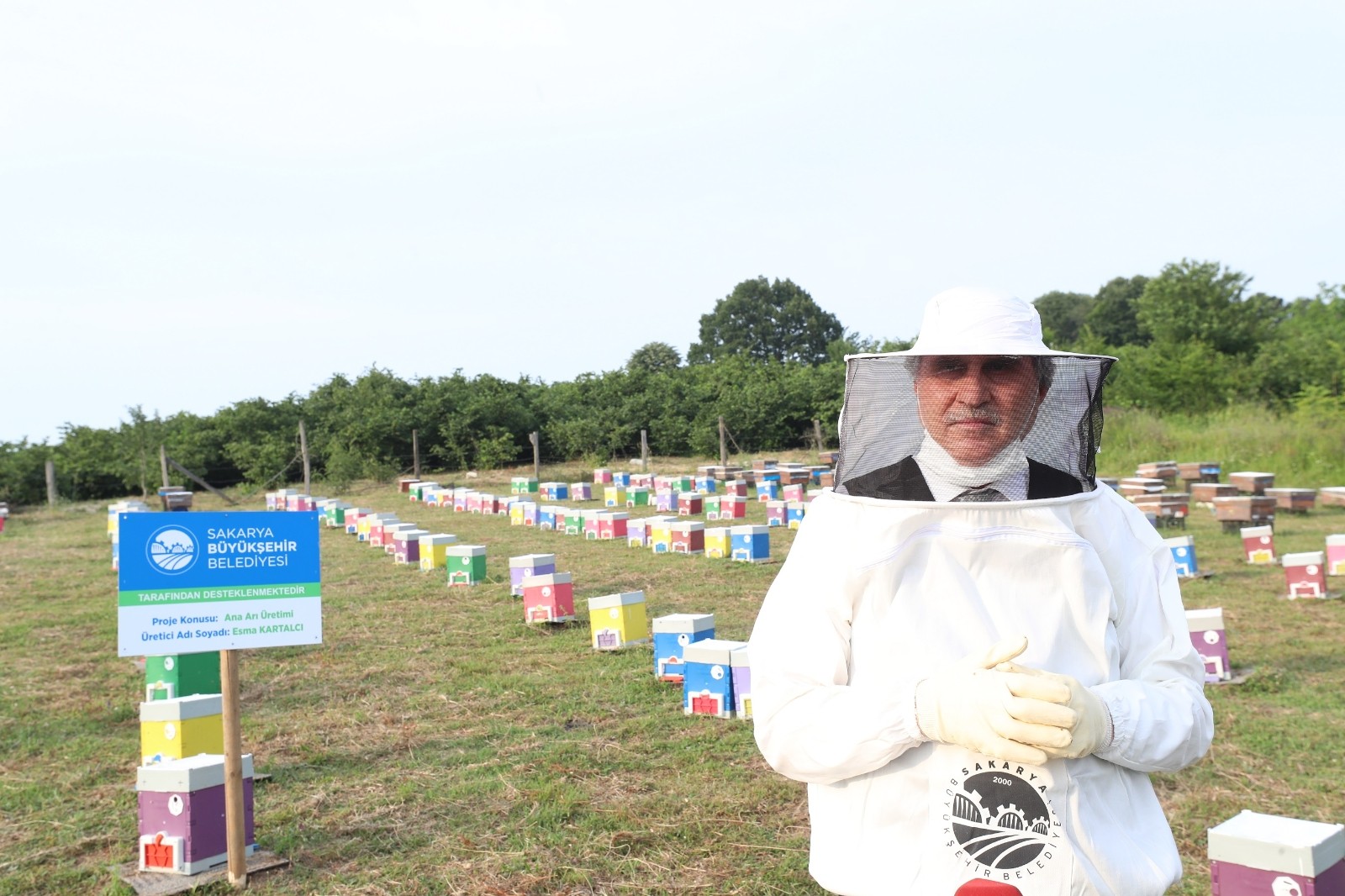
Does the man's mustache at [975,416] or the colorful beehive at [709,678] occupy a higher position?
the man's mustache at [975,416]

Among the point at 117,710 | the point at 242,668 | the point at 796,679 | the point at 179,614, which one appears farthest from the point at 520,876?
the point at 242,668

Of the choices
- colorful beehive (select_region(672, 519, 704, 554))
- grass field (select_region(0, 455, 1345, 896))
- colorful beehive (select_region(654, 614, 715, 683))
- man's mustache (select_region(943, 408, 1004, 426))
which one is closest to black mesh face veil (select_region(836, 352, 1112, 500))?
man's mustache (select_region(943, 408, 1004, 426))

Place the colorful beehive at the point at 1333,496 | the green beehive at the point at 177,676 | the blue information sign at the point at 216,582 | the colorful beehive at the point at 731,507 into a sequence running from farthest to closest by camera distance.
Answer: the colorful beehive at the point at 731,507 → the colorful beehive at the point at 1333,496 → the green beehive at the point at 177,676 → the blue information sign at the point at 216,582

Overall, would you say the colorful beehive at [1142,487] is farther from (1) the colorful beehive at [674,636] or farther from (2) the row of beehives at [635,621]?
(1) the colorful beehive at [674,636]

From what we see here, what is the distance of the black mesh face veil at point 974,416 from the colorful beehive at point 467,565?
9152mm

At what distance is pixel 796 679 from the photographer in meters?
1.75

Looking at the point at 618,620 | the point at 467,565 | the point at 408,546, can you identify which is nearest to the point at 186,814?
the point at 618,620

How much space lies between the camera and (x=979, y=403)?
6.13 feet

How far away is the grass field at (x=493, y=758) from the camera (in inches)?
152

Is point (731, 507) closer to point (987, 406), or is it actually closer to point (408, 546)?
point (408, 546)

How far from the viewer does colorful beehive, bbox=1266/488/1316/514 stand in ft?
47.8

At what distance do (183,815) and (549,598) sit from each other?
4.72 m

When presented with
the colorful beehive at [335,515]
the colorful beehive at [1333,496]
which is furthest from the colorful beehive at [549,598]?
the colorful beehive at [1333,496]

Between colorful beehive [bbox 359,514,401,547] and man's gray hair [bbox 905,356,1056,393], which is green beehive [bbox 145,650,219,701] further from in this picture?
colorful beehive [bbox 359,514,401,547]
